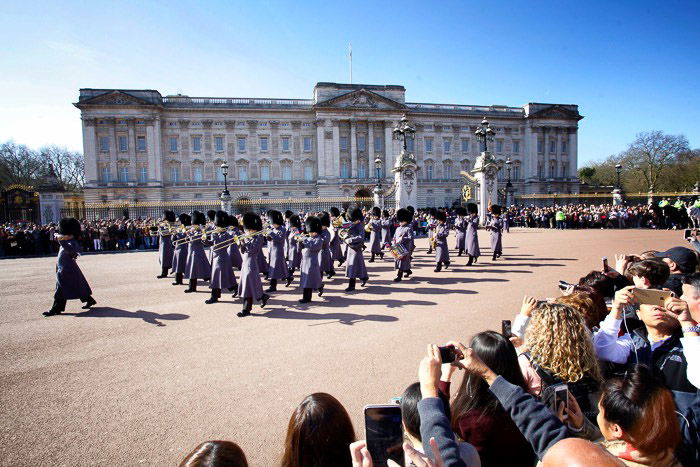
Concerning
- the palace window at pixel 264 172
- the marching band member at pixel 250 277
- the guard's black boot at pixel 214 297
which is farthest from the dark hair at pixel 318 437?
the palace window at pixel 264 172

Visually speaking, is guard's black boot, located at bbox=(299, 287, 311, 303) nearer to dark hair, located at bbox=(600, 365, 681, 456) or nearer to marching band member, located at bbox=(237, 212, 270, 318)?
marching band member, located at bbox=(237, 212, 270, 318)

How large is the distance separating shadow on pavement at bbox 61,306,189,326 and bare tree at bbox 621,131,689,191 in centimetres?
5650

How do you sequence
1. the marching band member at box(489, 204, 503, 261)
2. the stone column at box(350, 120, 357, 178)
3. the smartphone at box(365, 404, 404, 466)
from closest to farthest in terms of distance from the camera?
the smartphone at box(365, 404, 404, 466) < the marching band member at box(489, 204, 503, 261) < the stone column at box(350, 120, 357, 178)

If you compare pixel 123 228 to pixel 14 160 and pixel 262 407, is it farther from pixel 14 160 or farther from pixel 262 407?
pixel 14 160

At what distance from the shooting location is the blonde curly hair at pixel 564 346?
2.35 m

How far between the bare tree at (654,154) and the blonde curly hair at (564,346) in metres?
56.8

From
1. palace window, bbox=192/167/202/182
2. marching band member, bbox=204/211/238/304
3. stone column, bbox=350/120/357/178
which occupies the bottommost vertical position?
marching band member, bbox=204/211/238/304

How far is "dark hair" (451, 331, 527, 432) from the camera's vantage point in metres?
2.06

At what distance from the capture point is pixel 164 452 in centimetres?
332

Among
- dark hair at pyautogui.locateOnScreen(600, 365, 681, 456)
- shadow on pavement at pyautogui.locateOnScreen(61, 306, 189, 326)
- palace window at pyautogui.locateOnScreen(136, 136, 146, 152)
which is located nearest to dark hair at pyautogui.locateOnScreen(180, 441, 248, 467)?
dark hair at pyautogui.locateOnScreen(600, 365, 681, 456)

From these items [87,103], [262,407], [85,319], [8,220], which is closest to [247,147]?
[87,103]

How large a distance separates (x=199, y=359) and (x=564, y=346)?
4667 millimetres

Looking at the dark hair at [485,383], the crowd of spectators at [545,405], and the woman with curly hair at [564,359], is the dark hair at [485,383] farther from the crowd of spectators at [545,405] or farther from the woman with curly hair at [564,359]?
the woman with curly hair at [564,359]

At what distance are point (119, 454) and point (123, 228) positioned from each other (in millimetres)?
21928
